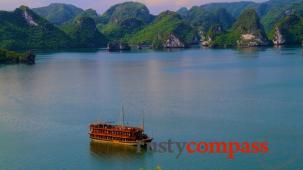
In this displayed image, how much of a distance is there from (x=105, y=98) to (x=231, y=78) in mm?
44218

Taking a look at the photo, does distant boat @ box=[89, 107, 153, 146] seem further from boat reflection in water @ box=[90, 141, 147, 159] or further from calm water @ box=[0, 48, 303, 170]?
calm water @ box=[0, 48, 303, 170]

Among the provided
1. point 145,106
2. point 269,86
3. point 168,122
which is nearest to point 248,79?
point 269,86

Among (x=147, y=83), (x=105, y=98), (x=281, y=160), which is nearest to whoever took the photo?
(x=281, y=160)

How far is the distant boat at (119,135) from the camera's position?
6869 centimetres

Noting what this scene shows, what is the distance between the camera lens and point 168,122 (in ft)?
272

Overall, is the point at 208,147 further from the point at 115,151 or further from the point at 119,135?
the point at 115,151

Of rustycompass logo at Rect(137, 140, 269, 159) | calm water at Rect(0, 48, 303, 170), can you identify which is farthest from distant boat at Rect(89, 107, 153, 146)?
calm water at Rect(0, 48, 303, 170)

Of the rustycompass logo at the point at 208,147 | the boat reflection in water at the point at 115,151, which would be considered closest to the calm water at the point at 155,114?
the boat reflection in water at the point at 115,151

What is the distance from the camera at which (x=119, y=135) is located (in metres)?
69.8

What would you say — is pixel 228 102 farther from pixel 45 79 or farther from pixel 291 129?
pixel 45 79

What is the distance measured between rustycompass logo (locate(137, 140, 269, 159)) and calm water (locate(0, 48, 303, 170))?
4.54 ft

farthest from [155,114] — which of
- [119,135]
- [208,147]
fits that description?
[208,147]

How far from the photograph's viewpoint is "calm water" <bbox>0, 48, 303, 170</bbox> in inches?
2547

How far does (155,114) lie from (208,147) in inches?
833
